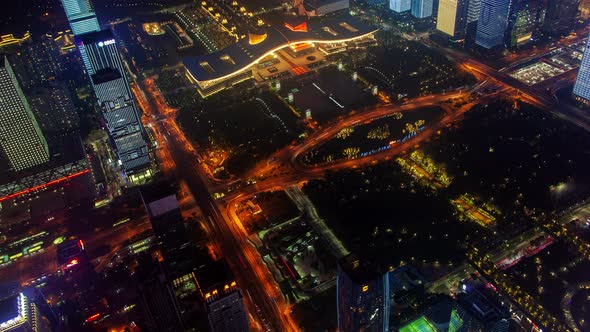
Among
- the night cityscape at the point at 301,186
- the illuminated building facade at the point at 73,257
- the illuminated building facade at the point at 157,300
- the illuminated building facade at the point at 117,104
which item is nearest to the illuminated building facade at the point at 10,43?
the night cityscape at the point at 301,186

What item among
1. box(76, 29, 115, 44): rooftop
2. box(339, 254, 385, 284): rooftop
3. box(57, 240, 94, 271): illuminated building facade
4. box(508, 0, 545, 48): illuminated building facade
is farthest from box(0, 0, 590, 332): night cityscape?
box(508, 0, 545, 48): illuminated building facade

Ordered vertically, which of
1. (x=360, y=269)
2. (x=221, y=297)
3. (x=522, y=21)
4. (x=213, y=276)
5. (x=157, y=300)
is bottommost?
(x=522, y=21)

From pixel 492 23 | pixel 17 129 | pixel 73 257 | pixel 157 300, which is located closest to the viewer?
pixel 157 300

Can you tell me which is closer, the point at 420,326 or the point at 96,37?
the point at 420,326

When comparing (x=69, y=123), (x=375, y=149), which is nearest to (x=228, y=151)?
(x=375, y=149)

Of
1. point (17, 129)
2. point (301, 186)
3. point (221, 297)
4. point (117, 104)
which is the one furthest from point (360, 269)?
point (17, 129)

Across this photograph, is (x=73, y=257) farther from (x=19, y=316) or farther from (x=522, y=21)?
(x=522, y=21)

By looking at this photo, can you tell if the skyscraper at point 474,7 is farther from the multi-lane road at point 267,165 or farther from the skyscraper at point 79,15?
the skyscraper at point 79,15
